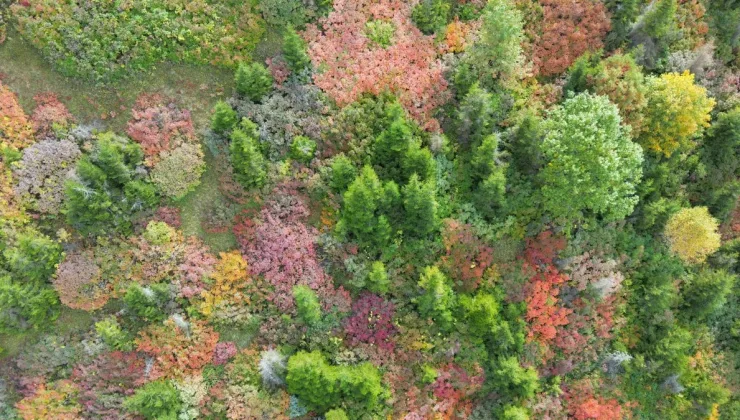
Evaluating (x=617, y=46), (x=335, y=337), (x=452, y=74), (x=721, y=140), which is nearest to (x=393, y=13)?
(x=452, y=74)

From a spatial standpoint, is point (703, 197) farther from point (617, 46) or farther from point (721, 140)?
point (617, 46)

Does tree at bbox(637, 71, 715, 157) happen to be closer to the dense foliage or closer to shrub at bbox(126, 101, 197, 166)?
the dense foliage

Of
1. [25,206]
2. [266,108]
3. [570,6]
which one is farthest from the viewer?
[570,6]

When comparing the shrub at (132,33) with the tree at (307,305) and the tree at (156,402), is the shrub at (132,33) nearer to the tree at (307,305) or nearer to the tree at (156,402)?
the tree at (307,305)

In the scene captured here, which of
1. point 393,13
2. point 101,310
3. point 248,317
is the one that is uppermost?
point 393,13

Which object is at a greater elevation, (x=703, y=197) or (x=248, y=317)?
(x=703, y=197)

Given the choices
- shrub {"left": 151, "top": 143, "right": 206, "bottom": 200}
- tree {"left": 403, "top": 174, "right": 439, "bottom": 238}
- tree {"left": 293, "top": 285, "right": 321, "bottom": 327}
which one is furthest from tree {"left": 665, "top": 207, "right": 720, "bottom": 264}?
shrub {"left": 151, "top": 143, "right": 206, "bottom": 200}

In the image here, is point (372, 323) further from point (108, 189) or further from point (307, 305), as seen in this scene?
point (108, 189)

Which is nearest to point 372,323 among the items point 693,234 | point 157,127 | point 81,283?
point 81,283
